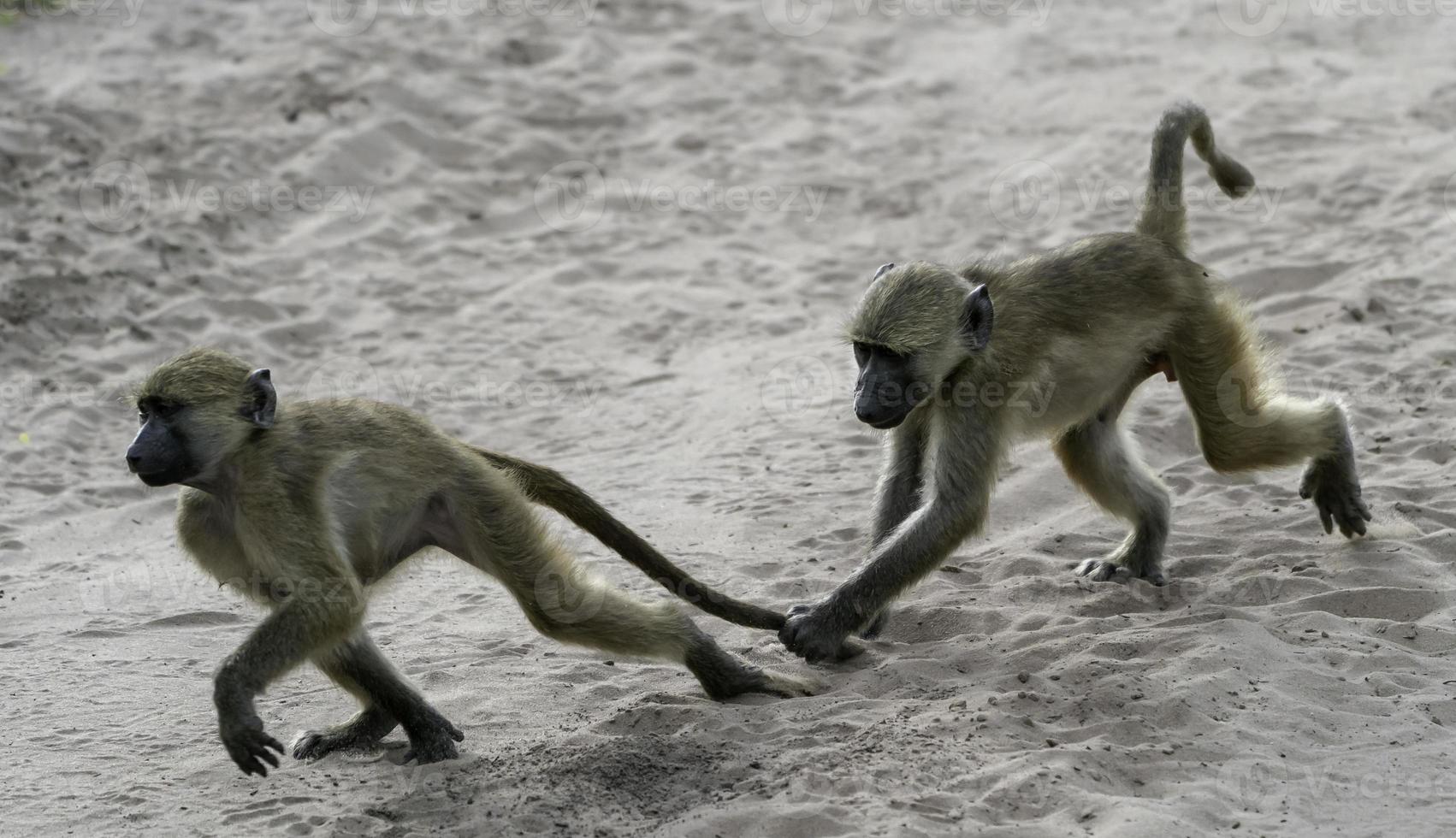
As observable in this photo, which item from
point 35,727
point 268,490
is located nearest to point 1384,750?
point 268,490

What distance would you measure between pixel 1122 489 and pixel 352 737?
2.96 meters

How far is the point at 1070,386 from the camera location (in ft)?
17.6

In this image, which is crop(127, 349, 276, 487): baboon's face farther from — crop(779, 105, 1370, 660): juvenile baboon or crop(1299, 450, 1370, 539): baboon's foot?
crop(1299, 450, 1370, 539): baboon's foot

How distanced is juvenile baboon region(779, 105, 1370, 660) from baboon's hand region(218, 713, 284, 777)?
5.90ft

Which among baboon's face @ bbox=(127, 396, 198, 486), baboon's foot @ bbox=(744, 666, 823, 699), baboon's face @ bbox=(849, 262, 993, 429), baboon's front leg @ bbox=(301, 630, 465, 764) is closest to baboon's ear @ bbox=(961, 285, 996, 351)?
baboon's face @ bbox=(849, 262, 993, 429)

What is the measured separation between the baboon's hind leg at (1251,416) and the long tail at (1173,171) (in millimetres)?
336

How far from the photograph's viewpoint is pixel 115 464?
24.7 ft

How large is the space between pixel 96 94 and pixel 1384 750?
9557 mm

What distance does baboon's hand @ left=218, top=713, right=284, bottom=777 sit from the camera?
4.11 meters

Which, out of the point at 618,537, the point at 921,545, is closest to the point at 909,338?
the point at 921,545

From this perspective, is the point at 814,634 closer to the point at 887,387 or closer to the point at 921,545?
the point at 921,545

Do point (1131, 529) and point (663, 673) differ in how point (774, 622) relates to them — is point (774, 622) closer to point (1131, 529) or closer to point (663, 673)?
point (663, 673)

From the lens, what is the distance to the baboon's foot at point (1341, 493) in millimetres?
5711

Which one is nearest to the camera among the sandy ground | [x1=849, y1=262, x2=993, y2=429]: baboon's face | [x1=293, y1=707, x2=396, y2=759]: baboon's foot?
the sandy ground
